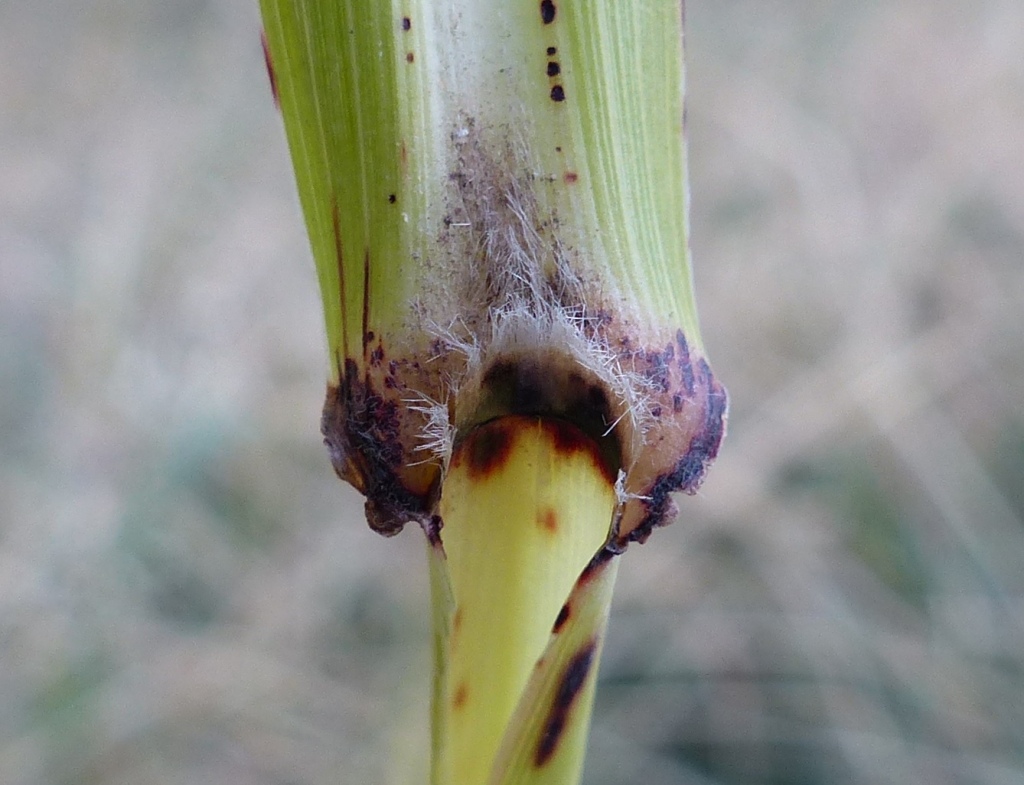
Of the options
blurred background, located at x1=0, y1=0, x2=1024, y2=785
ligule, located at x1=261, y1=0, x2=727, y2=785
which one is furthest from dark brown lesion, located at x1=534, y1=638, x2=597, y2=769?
blurred background, located at x1=0, y1=0, x2=1024, y2=785

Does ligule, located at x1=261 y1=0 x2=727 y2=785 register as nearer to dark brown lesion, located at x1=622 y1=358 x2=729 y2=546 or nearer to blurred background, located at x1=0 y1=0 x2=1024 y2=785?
dark brown lesion, located at x1=622 y1=358 x2=729 y2=546

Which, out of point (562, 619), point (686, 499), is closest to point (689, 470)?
point (562, 619)

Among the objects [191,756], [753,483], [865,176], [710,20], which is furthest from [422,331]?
[710,20]

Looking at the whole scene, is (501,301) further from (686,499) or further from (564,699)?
(686,499)

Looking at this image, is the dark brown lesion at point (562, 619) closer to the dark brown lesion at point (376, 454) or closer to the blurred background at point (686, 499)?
the dark brown lesion at point (376, 454)

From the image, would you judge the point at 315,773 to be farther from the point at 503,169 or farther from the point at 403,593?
the point at 503,169
